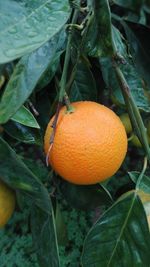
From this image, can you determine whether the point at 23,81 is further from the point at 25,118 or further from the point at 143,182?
the point at 143,182

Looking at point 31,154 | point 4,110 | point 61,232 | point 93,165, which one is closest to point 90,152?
point 93,165

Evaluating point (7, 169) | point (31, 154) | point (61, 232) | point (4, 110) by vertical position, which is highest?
point (4, 110)

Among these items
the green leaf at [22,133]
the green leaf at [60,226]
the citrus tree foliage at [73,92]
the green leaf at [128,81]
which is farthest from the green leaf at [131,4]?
the green leaf at [60,226]

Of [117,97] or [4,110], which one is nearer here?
[4,110]

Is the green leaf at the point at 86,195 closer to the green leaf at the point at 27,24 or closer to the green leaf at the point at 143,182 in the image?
the green leaf at the point at 143,182

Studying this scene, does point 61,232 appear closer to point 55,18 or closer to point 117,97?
point 117,97
